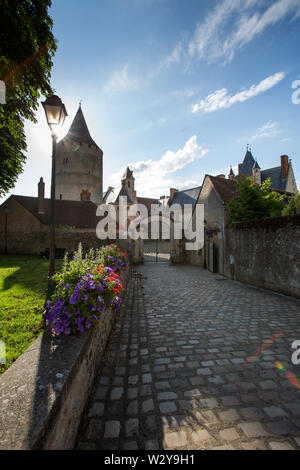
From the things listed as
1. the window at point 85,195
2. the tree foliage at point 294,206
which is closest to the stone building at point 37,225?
the window at point 85,195

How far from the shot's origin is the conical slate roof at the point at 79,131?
3472 centimetres

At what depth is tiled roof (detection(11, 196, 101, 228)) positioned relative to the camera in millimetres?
23453

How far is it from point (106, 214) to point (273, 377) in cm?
2578

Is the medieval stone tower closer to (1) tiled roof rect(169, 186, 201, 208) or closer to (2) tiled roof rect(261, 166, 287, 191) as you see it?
(1) tiled roof rect(169, 186, 201, 208)

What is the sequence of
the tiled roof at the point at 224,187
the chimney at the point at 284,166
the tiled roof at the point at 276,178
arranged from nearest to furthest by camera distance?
the tiled roof at the point at 224,187, the tiled roof at the point at 276,178, the chimney at the point at 284,166

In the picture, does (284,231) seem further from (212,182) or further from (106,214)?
(106,214)

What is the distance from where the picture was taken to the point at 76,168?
33781 millimetres

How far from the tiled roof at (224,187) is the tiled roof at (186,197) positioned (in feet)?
67.5

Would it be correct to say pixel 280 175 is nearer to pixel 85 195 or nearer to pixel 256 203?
pixel 256 203

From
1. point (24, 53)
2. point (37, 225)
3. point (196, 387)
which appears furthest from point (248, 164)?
point (196, 387)

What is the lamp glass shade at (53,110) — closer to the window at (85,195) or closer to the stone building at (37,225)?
the stone building at (37,225)

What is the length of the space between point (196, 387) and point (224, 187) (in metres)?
13.4

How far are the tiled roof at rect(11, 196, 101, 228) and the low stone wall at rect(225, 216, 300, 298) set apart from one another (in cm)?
1773
